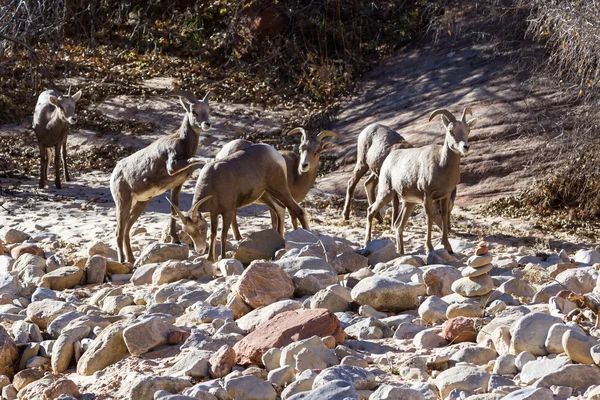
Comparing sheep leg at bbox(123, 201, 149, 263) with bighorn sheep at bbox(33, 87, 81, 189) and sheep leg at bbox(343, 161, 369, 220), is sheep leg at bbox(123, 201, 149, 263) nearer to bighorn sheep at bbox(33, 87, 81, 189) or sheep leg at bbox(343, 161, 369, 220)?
Result: sheep leg at bbox(343, 161, 369, 220)

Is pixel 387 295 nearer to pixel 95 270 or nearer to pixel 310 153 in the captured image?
pixel 95 270

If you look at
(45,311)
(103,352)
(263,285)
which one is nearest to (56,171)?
(45,311)

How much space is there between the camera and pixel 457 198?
1362cm

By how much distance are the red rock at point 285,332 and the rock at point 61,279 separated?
11.7ft

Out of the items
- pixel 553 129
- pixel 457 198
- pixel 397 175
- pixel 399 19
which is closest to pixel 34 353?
pixel 397 175

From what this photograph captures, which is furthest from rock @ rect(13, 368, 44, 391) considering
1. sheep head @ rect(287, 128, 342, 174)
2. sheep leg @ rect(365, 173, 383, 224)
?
sheep leg @ rect(365, 173, 383, 224)

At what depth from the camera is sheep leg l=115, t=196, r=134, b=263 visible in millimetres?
10289

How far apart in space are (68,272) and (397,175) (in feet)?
13.1

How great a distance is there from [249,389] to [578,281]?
3291 mm

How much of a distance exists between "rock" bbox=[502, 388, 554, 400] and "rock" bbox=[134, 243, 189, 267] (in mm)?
5715

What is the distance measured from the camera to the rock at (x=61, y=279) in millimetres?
8938

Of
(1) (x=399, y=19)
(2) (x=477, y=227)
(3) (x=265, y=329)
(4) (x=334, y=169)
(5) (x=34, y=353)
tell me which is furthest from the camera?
(1) (x=399, y=19)

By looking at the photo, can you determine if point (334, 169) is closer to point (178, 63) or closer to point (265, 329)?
point (178, 63)

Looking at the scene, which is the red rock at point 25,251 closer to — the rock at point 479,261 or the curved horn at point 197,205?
the curved horn at point 197,205
